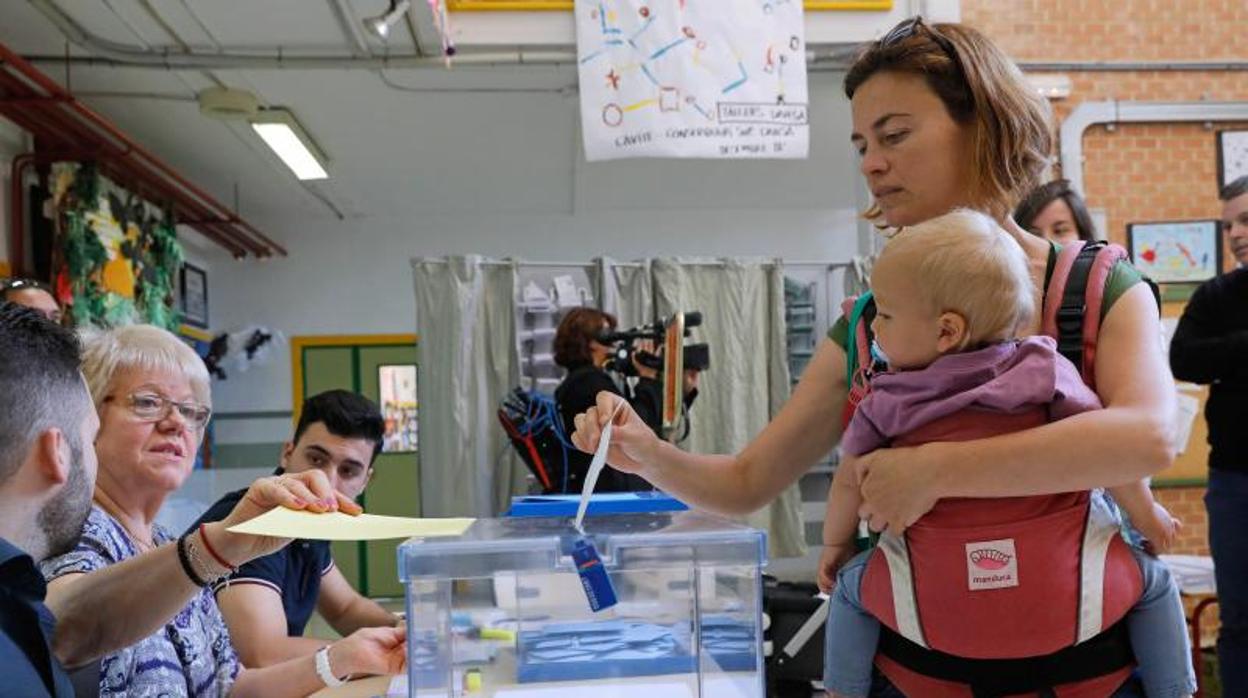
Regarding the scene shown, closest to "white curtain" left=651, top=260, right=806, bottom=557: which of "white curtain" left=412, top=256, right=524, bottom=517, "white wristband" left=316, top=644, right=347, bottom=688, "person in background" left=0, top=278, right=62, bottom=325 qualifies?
"white curtain" left=412, top=256, right=524, bottom=517

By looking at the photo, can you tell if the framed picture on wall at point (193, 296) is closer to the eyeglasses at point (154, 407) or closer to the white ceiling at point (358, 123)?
the white ceiling at point (358, 123)

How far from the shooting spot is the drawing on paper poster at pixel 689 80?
3770mm

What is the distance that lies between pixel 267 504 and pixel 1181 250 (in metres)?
4.96

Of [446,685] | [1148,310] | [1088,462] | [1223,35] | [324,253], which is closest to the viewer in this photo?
[1088,462]

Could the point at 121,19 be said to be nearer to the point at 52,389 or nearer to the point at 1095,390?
the point at 52,389

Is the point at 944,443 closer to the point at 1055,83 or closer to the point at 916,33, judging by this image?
the point at 916,33

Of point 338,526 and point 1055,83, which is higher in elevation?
point 1055,83

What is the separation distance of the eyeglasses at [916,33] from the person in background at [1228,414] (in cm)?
251

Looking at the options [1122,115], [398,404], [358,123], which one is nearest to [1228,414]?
[1122,115]

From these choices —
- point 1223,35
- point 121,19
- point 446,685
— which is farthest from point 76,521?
point 1223,35

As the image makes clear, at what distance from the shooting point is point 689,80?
3.81 m

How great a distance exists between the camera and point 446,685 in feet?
3.94

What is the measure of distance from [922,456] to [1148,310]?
0.28 meters

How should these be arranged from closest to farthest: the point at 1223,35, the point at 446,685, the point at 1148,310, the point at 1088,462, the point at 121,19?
the point at 1088,462 → the point at 1148,310 → the point at 446,685 → the point at 121,19 → the point at 1223,35
